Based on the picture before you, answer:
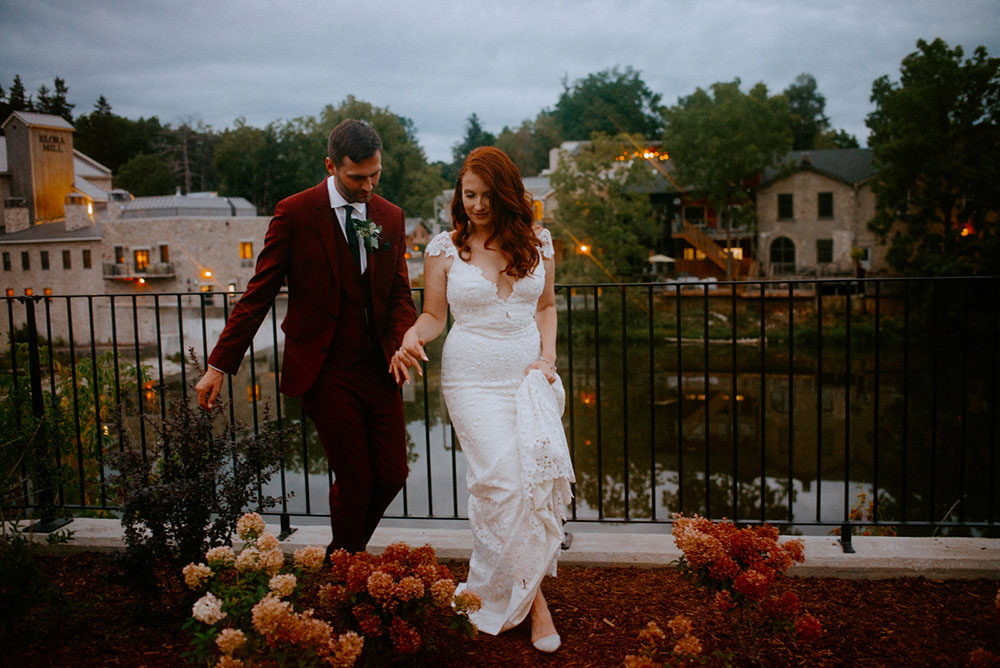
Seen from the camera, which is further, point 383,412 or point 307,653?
point 383,412

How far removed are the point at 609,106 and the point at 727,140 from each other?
30.1 meters

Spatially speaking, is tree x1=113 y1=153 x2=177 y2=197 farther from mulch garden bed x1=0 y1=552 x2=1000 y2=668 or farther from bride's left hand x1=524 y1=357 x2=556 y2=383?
bride's left hand x1=524 y1=357 x2=556 y2=383

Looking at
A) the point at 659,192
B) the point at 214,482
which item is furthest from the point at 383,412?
the point at 659,192

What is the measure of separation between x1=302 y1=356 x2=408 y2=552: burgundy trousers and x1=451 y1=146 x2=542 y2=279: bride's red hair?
641mm

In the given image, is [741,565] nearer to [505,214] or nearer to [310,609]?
[310,609]

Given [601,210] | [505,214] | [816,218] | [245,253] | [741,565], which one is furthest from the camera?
[245,253]

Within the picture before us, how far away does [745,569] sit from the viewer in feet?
6.39

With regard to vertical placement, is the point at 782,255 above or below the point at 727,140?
below

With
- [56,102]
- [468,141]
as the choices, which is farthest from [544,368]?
[468,141]

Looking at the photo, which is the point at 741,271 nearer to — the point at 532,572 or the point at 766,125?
the point at 766,125

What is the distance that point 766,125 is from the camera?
108 ft

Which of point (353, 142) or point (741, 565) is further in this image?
point (353, 142)

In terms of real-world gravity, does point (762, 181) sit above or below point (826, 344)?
above

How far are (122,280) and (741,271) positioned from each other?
3447cm
